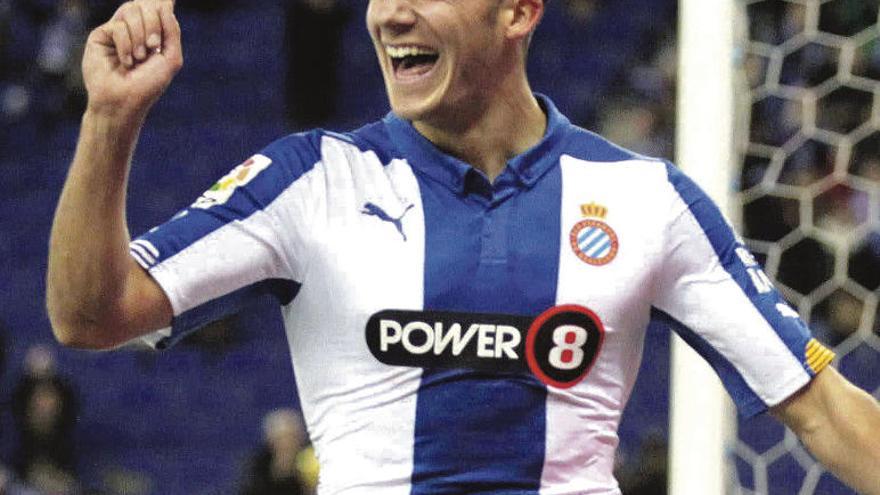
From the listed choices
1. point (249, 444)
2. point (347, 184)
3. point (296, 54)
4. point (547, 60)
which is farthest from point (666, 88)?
point (347, 184)

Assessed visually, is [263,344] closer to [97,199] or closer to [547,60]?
[547,60]

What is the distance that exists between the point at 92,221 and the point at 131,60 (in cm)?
22

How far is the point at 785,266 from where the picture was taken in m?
A: 5.36

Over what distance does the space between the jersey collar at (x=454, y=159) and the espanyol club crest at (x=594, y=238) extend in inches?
4.2

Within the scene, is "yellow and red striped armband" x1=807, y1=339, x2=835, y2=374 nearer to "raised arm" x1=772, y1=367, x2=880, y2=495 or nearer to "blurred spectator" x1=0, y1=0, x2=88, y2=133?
"raised arm" x1=772, y1=367, x2=880, y2=495

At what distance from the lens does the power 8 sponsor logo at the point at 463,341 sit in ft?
9.09

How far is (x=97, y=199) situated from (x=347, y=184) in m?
0.52

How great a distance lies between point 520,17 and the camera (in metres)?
3.03

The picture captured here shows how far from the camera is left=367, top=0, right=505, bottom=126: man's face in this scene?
287cm

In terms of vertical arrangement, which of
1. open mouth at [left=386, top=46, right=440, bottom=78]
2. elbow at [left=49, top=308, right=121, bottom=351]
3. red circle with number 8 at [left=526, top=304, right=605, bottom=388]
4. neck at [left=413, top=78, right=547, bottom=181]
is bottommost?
red circle with number 8 at [left=526, top=304, right=605, bottom=388]

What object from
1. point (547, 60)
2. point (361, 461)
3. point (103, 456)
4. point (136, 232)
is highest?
point (361, 461)

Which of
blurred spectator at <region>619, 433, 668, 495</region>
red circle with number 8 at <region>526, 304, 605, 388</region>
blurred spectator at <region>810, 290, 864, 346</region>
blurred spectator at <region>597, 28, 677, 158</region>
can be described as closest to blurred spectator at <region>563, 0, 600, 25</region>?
blurred spectator at <region>597, 28, 677, 158</region>

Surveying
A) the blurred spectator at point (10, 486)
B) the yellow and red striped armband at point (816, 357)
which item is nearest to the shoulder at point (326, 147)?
the yellow and red striped armband at point (816, 357)

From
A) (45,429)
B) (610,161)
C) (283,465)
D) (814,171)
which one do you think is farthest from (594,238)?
(45,429)
